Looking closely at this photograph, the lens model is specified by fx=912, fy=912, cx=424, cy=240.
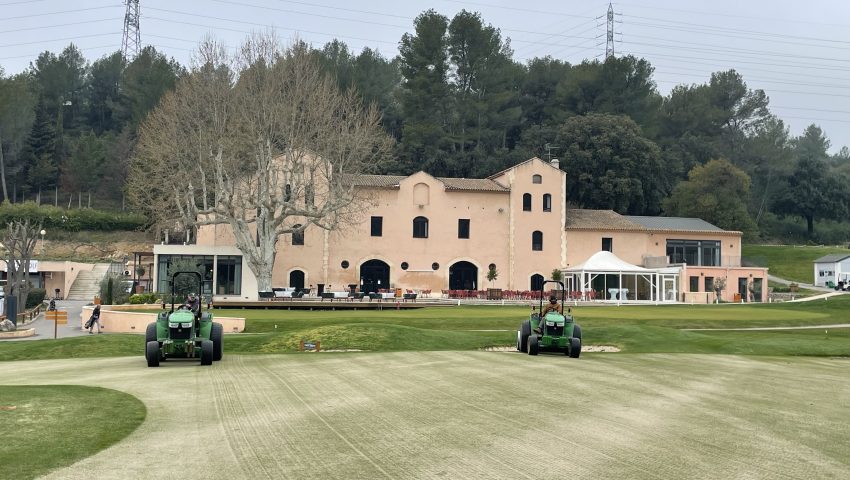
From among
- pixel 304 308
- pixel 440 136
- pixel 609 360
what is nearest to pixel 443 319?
pixel 304 308

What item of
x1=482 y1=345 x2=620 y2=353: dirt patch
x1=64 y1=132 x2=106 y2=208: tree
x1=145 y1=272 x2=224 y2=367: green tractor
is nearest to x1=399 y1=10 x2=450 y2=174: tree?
x1=64 y1=132 x2=106 y2=208: tree

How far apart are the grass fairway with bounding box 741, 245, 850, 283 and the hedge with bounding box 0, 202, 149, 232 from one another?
57.9 metres

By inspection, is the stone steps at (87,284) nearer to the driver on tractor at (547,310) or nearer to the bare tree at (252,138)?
the bare tree at (252,138)

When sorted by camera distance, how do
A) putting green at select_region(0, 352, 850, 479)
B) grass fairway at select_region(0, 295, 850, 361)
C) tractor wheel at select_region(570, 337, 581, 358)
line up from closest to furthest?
putting green at select_region(0, 352, 850, 479) < tractor wheel at select_region(570, 337, 581, 358) < grass fairway at select_region(0, 295, 850, 361)

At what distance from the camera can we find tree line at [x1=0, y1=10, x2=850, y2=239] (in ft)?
274

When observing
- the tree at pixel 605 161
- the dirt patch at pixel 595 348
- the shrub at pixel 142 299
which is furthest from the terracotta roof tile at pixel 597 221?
the dirt patch at pixel 595 348

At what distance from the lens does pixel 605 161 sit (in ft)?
266

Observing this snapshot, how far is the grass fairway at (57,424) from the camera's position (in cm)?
919

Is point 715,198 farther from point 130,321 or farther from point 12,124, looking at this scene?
point 12,124

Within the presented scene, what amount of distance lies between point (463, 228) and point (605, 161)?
18.5 metres

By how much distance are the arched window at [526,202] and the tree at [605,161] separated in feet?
38.1

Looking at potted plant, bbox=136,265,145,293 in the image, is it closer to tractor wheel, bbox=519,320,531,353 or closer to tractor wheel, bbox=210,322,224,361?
tractor wheel, bbox=210,322,224,361

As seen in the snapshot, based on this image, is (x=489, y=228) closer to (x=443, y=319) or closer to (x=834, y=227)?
(x=443, y=319)

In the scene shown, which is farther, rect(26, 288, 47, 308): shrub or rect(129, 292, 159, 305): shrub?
rect(26, 288, 47, 308): shrub
